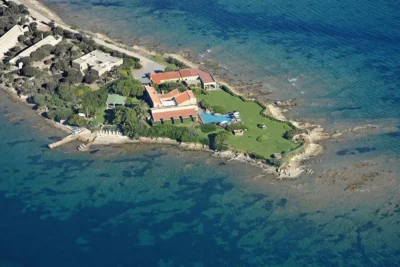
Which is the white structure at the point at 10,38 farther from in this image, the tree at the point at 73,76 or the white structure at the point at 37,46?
the tree at the point at 73,76

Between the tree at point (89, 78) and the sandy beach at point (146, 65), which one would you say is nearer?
the sandy beach at point (146, 65)

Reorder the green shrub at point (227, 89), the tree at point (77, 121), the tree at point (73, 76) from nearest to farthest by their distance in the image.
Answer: the tree at point (77, 121), the green shrub at point (227, 89), the tree at point (73, 76)

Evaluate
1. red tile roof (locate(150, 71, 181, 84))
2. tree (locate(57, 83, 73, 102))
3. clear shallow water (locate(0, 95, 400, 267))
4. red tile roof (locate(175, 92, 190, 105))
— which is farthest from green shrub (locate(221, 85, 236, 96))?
tree (locate(57, 83, 73, 102))

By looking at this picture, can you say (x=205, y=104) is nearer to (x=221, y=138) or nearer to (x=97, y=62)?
(x=221, y=138)

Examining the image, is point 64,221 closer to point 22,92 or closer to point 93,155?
point 93,155

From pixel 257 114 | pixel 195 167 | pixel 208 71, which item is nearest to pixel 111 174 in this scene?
pixel 195 167

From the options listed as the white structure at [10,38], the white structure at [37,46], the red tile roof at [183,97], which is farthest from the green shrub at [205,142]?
the white structure at [10,38]

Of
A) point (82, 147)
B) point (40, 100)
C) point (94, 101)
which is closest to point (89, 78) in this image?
point (94, 101)
